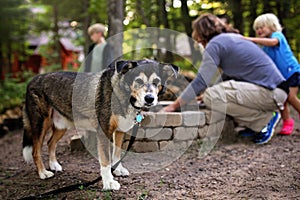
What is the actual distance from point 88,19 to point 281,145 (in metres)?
6.24

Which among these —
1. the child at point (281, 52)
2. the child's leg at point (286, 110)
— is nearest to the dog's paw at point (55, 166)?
the child at point (281, 52)

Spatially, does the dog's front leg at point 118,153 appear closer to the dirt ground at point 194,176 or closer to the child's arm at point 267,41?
the dirt ground at point 194,176

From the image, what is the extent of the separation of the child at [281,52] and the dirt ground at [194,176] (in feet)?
1.98

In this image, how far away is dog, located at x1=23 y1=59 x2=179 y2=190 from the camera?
297 centimetres

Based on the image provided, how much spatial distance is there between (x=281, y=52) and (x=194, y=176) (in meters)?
2.52

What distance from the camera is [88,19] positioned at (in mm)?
9266

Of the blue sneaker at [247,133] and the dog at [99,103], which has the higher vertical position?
the dog at [99,103]

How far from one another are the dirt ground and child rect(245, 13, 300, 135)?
60 centimetres

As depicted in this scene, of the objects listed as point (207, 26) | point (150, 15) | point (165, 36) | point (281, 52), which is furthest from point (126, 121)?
point (165, 36)

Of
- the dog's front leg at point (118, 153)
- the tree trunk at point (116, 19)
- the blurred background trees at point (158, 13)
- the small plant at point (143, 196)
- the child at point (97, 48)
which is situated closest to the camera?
the small plant at point (143, 196)

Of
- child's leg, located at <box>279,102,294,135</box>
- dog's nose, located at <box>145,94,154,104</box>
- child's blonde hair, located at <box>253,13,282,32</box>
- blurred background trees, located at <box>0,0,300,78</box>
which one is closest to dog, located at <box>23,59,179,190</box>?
dog's nose, located at <box>145,94,154,104</box>

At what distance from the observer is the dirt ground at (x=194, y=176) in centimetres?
315

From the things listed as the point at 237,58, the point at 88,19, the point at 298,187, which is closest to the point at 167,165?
the point at 298,187

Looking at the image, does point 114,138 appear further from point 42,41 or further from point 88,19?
point 42,41
